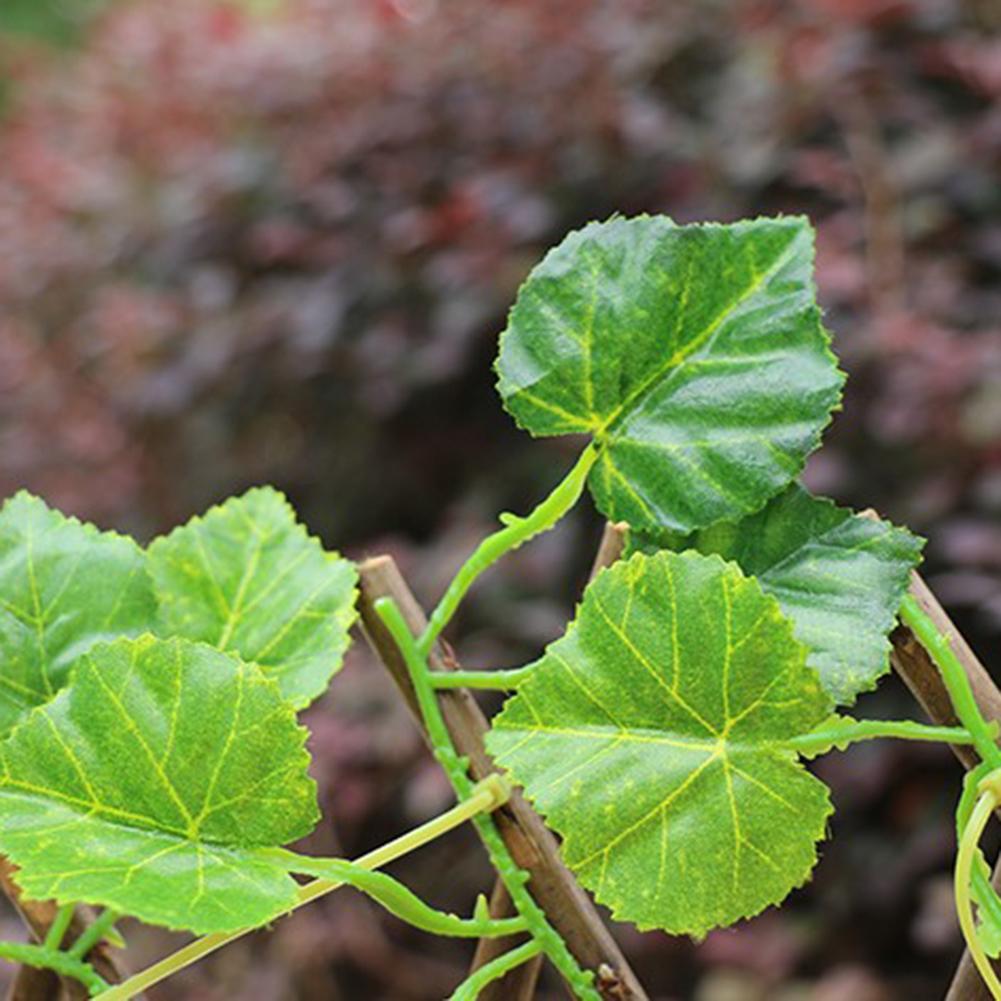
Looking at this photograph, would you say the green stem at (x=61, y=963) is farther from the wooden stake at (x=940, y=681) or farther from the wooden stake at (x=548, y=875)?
the wooden stake at (x=940, y=681)

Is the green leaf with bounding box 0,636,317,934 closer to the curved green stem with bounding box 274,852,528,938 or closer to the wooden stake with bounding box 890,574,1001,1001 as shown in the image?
the curved green stem with bounding box 274,852,528,938

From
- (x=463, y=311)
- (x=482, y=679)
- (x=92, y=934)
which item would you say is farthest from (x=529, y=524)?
(x=463, y=311)

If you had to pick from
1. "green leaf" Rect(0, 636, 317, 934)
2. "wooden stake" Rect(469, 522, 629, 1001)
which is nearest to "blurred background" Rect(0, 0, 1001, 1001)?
"wooden stake" Rect(469, 522, 629, 1001)

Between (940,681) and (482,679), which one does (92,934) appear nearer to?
(482,679)

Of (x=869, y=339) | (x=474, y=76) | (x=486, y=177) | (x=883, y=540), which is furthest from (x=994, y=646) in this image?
(x=883, y=540)

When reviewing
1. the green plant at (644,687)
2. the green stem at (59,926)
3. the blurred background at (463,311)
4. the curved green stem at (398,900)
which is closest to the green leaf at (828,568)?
the green plant at (644,687)

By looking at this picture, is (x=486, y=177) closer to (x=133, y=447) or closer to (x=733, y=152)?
(x=733, y=152)

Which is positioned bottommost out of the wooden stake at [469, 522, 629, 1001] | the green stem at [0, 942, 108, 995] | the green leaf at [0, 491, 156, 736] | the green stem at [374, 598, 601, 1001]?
the wooden stake at [469, 522, 629, 1001]
